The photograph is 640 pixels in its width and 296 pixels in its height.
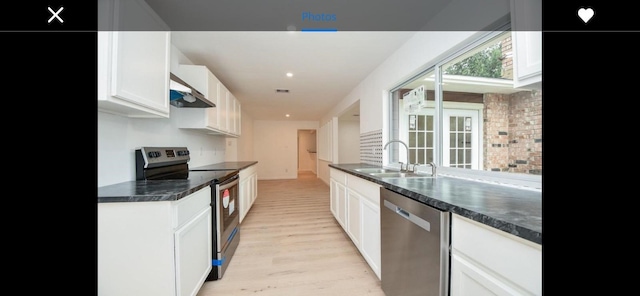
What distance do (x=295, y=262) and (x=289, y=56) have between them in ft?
7.30

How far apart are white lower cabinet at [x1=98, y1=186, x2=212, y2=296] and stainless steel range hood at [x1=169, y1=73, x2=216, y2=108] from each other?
1.02 meters

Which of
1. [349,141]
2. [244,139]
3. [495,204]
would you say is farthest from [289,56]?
[349,141]

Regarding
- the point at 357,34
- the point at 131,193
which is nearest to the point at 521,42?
the point at 357,34

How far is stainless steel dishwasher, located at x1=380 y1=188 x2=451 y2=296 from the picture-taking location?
3.07ft

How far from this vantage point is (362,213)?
1.93 m

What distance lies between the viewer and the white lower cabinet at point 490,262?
62cm

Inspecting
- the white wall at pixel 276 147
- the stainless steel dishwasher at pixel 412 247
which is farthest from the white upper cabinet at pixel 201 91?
the white wall at pixel 276 147

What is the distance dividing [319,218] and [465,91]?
249 cm

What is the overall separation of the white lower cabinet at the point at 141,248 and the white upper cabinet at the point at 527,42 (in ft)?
5.99

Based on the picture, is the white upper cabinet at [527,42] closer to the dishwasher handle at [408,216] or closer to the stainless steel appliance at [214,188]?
the dishwasher handle at [408,216]

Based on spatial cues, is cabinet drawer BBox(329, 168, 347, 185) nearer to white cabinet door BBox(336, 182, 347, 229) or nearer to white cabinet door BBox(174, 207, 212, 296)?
white cabinet door BBox(336, 182, 347, 229)

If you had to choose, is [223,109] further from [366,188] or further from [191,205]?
[366,188]
